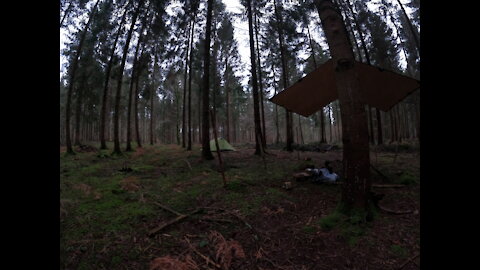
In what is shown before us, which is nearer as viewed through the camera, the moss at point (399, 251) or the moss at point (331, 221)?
the moss at point (399, 251)

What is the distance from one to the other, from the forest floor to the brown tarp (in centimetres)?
288

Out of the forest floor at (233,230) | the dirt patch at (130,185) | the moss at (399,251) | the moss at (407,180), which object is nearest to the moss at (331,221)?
the forest floor at (233,230)

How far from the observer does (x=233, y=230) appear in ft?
10.7

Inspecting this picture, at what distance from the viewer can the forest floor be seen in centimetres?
A: 252

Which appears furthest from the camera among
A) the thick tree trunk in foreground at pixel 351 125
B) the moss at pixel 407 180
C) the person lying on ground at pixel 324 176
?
the person lying on ground at pixel 324 176

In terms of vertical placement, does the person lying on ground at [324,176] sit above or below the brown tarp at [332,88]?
below

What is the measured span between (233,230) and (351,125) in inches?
98.5

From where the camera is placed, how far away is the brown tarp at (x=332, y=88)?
5.90 metres

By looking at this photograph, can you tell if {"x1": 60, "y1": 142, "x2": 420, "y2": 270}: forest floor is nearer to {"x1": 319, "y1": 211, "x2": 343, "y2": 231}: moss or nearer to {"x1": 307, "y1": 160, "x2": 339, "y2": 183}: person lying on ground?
{"x1": 319, "y1": 211, "x2": 343, "y2": 231}: moss

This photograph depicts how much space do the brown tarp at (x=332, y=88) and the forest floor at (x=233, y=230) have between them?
2.88 meters

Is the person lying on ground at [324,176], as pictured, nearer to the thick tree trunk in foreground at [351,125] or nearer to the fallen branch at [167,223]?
the thick tree trunk in foreground at [351,125]

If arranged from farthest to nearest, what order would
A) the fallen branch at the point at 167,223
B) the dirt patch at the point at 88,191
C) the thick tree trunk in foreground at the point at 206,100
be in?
1. the thick tree trunk in foreground at the point at 206,100
2. the dirt patch at the point at 88,191
3. the fallen branch at the point at 167,223
